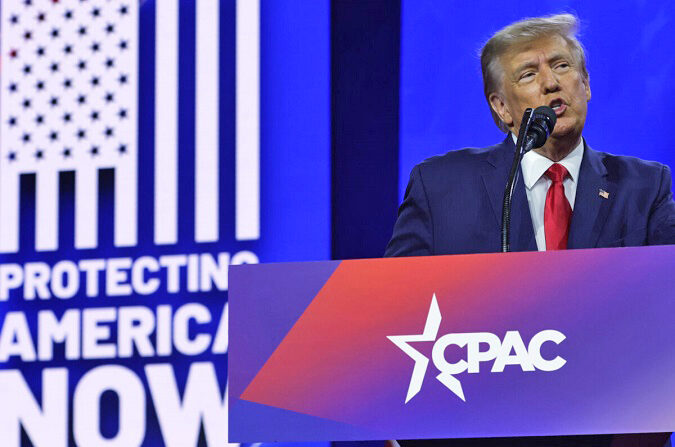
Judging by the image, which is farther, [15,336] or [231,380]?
[15,336]

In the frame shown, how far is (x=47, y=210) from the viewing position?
13.1ft

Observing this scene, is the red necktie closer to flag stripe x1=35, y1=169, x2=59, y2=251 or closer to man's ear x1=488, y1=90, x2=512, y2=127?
man's ear x1=488, y1=90, x2=512, y2=127

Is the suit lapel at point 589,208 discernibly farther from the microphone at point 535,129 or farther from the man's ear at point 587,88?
the microphone at point 535,129

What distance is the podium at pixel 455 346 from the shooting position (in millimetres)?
1668

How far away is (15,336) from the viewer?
3.91 meters

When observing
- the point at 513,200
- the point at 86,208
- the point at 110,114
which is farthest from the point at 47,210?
the point at 513,200

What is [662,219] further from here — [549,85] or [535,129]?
[535,129]

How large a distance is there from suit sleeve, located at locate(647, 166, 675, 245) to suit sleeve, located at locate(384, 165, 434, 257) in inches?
24.0

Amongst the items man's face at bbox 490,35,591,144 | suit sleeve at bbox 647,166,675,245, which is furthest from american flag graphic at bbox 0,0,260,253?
suit sleeve at bbox 647,166,675,245

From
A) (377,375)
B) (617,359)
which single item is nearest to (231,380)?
(377,375)

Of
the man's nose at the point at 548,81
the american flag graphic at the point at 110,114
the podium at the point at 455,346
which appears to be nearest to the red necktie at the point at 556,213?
the man's nose at the point at 548,81

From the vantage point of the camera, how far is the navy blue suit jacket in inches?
Answer: 111

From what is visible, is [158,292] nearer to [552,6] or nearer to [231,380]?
[552,6]

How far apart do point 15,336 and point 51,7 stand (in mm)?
1348
